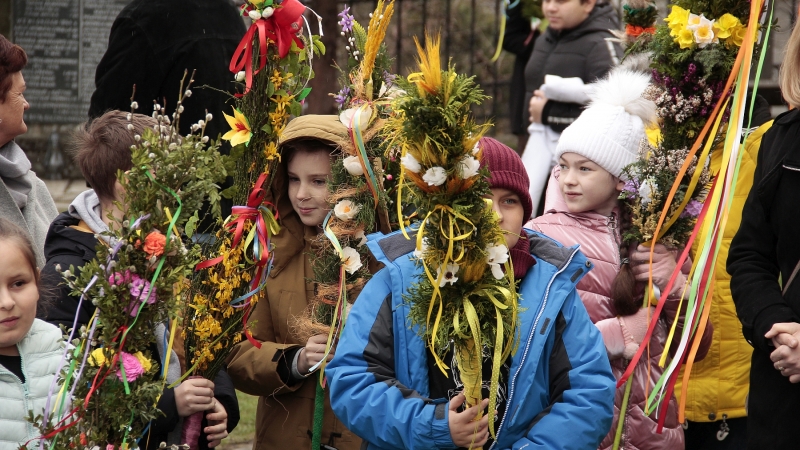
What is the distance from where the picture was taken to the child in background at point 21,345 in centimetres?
286

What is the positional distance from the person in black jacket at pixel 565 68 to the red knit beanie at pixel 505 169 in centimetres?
298

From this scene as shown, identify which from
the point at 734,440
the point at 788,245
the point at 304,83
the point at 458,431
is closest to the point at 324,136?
the point at 304,83

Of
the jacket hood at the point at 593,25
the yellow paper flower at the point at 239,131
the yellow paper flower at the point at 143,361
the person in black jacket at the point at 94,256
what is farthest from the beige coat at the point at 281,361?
the jacket hood at the point at 593,25

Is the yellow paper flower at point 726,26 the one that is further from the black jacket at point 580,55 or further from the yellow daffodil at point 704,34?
the black jacket at point 580,55

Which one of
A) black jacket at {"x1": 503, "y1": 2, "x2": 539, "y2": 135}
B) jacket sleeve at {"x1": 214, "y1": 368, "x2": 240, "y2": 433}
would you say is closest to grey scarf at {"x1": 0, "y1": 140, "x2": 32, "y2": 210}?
jacket sleeve at {"x1": 214, "y1": 368, "x2": 240, "y2": 433}

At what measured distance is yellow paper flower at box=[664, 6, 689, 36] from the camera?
362 cm

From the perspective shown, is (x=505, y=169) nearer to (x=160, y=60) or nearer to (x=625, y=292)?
(x=625, y=292)

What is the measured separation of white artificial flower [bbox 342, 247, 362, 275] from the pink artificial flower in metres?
1.03

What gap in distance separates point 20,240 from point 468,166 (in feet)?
4.50

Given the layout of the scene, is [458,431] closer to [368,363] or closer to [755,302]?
[368,363]

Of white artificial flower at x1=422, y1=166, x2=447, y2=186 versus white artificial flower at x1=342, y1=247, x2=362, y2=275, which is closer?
white artificial flower at x1=422, y1=166, x2=447, y2=186

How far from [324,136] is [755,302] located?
1.60 meters

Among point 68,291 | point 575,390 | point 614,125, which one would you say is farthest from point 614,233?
point 68,291

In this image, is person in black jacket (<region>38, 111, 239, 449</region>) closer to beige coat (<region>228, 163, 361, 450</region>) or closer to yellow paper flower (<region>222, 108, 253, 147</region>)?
beige coat (<region>228, 163, 361, 450</region>)
